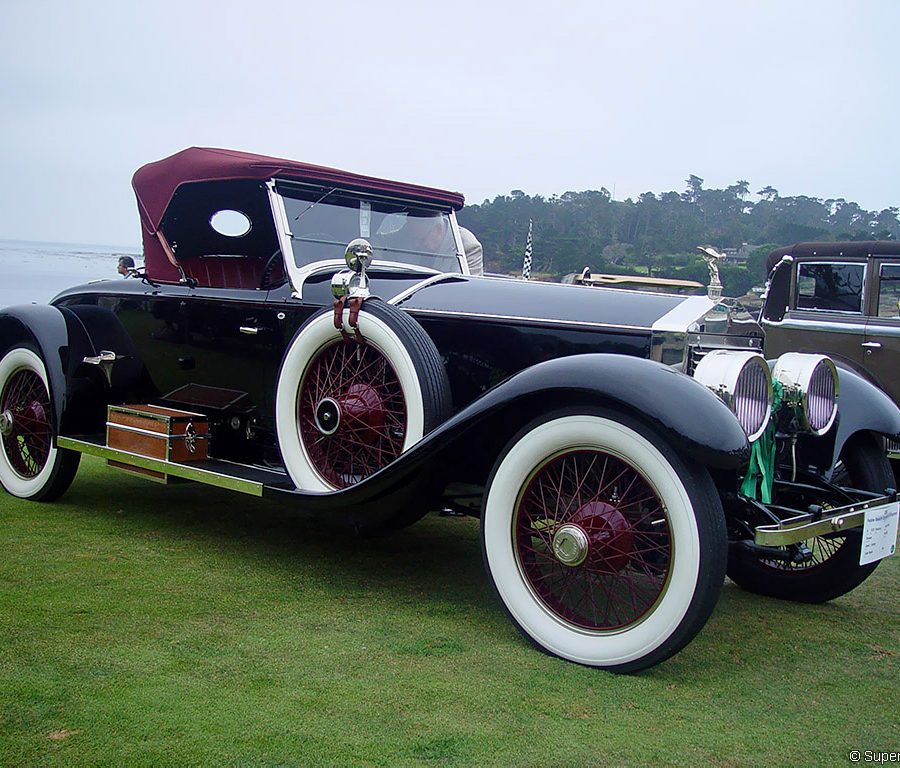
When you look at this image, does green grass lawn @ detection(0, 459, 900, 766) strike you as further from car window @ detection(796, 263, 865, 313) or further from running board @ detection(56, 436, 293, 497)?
car window @ detection(796, 263, 865, 313)

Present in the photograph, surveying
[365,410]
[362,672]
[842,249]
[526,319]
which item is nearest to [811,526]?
[526,319]

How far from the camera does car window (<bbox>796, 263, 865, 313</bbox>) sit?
830cm

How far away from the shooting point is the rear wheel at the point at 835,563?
13.3 feet

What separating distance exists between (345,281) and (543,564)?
149cm

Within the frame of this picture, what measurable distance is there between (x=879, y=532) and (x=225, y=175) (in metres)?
3.56

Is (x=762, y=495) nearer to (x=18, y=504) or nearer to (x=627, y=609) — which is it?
(x=627, y=609)

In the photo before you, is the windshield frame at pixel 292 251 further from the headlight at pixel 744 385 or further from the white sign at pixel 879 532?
the white sign at pixel 879 532

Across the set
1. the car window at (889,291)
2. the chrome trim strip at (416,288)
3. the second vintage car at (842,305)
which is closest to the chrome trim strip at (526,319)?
the chrome trim strip at (416,288)

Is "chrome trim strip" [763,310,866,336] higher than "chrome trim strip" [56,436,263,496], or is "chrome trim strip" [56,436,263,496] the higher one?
"chrome trim strip" [763,310,866,336]

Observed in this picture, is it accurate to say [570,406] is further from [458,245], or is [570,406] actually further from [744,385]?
[458,245]

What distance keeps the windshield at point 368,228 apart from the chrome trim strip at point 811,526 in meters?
2.59

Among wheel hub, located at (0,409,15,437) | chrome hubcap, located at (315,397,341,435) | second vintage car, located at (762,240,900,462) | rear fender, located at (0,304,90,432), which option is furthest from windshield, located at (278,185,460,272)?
second vintage car, located at (762,240,900,462)

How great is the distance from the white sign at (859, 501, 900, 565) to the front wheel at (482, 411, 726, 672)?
810mm

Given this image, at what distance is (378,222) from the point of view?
5035 mm
